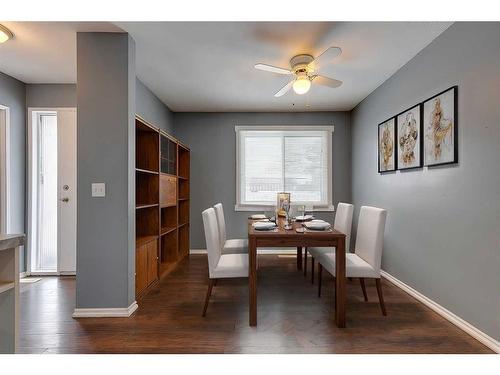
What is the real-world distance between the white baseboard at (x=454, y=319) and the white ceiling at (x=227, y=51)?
2.37 m

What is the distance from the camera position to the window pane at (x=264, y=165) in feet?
16.0

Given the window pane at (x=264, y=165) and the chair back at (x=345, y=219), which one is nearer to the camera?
the chair back at (x=345, y=219)

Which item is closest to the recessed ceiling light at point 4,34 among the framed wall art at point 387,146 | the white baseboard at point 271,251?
the white baseboard at point 271,251

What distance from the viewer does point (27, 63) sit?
9.93 feet

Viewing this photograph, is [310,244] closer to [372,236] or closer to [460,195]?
[372,236]

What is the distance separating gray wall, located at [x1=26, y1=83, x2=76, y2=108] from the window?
8.61ft

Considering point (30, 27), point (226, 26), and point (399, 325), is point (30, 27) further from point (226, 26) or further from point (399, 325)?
point (399, 325)

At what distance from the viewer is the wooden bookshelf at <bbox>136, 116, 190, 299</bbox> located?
291 cm

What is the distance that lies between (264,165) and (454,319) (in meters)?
3.34

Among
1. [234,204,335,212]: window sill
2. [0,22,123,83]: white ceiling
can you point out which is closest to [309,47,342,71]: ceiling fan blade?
[0,22,123,83]: white ceiling

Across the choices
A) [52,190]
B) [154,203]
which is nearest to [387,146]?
[154,203]

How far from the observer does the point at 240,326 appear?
7.23ft

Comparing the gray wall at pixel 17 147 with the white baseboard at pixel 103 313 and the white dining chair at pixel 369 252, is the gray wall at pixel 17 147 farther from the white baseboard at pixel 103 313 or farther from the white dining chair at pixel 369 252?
the white dining chair at pixel 369 252

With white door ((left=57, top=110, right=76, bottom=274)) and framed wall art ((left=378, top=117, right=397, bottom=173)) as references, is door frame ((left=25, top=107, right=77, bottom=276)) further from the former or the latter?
framed wall art ((left=378, top=117, right=397, bottom=173))
